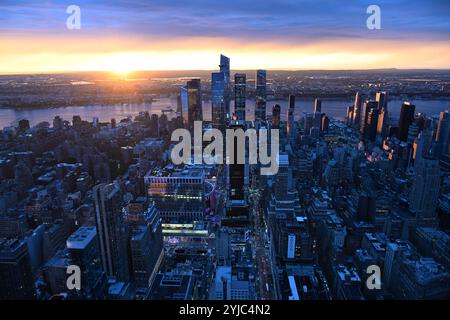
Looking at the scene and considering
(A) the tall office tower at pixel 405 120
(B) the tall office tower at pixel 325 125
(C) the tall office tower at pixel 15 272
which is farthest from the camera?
(B) the tall office tower at pixel 325 125

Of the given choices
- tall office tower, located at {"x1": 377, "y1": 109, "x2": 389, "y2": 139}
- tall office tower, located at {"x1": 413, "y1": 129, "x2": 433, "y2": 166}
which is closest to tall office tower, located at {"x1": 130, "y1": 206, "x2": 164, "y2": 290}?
tall office tower, located at {"x1": 413, "y1": 129, "x2": 433, "y2": 166}

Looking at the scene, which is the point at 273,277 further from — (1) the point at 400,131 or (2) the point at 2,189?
(1) the point at 400,131

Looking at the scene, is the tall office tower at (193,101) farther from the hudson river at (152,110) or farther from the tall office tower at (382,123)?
the tall office tower at (382,123)

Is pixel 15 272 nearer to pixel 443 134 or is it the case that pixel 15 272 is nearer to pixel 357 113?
pixel 443 134

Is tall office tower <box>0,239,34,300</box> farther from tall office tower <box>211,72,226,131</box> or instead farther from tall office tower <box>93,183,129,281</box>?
tall office tower <box>211,72,226,131</box>

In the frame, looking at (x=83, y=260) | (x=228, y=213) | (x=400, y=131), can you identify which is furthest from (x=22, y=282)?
(x=400, y=131)

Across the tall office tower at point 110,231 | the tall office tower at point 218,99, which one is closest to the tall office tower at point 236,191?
the tall office tower at point 110,231
